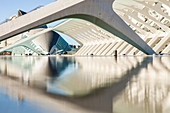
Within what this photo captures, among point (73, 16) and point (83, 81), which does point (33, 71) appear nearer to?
point (83, 81)

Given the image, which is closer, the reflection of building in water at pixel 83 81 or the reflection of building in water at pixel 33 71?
the reflection of building in water at pixel 83 81

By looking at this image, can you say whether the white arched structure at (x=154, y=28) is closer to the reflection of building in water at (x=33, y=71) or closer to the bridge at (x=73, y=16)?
the bridge at (x=73, y=16)

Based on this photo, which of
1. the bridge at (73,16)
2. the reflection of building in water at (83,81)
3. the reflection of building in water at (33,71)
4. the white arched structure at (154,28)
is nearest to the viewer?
the reflection of building in water at (83,81)

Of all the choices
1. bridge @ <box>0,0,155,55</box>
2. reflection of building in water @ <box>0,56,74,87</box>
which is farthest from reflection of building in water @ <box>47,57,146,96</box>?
bridge @ <box>0,0,155,55</box>

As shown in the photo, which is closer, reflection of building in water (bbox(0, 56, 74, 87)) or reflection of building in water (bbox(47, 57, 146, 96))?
reflection of building in water (bbox(47, 57, 146, 96))

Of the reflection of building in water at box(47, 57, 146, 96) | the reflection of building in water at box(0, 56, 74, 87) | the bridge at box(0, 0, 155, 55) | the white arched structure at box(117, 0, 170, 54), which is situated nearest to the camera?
the reflection of building in water at box(47, 57, 146, 96)

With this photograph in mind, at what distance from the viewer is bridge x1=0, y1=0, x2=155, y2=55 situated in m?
6.90

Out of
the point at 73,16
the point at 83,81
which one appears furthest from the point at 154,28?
the point at 83,81

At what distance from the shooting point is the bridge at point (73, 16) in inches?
272

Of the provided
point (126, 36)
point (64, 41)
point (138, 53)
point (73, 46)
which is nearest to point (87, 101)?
point (126, 36)

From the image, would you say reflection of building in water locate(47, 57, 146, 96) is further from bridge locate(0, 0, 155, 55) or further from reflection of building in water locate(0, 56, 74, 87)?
bridge locate(0, 0, 155, 55)

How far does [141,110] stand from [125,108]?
0.36ft

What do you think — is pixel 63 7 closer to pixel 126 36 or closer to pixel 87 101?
pixel 126 36

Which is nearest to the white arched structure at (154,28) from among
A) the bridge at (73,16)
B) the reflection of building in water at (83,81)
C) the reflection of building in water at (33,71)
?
the bridge at (73,16)
